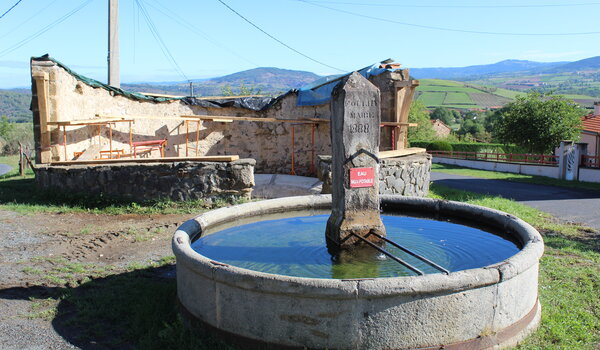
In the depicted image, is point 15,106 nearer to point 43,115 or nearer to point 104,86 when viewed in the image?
point 104,86

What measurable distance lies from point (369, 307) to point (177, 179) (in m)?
7.26

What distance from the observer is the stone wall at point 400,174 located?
416 inches

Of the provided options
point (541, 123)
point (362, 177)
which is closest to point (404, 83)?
point (362, 177)

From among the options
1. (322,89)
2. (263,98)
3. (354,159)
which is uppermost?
(322,89)

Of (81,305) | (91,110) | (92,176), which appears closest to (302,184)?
(92,176)

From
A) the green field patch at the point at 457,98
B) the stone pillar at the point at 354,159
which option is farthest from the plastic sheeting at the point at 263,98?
the green field patch at the point at 457,98

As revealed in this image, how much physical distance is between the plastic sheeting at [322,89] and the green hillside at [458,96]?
335ft

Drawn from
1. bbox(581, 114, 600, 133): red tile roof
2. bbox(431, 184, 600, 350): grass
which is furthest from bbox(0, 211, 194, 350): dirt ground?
bbox(581, 114, 600, 133): red tile roof

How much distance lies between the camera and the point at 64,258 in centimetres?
693

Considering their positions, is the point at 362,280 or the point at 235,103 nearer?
the point at 362,280

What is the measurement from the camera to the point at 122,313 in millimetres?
5012

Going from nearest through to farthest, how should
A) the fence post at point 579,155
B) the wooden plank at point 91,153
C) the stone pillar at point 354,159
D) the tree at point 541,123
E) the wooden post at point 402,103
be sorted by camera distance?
1. the stone pillar at point 354,159
2. the wooden plank at point 91,153
3. the wooden post at point 402,103
4. the fence post at point 579,155
5. the tree at point 541,123

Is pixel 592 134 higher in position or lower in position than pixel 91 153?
higher

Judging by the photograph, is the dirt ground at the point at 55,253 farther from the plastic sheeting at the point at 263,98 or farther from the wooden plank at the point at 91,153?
the plastic sheeting at the point at 263,98
